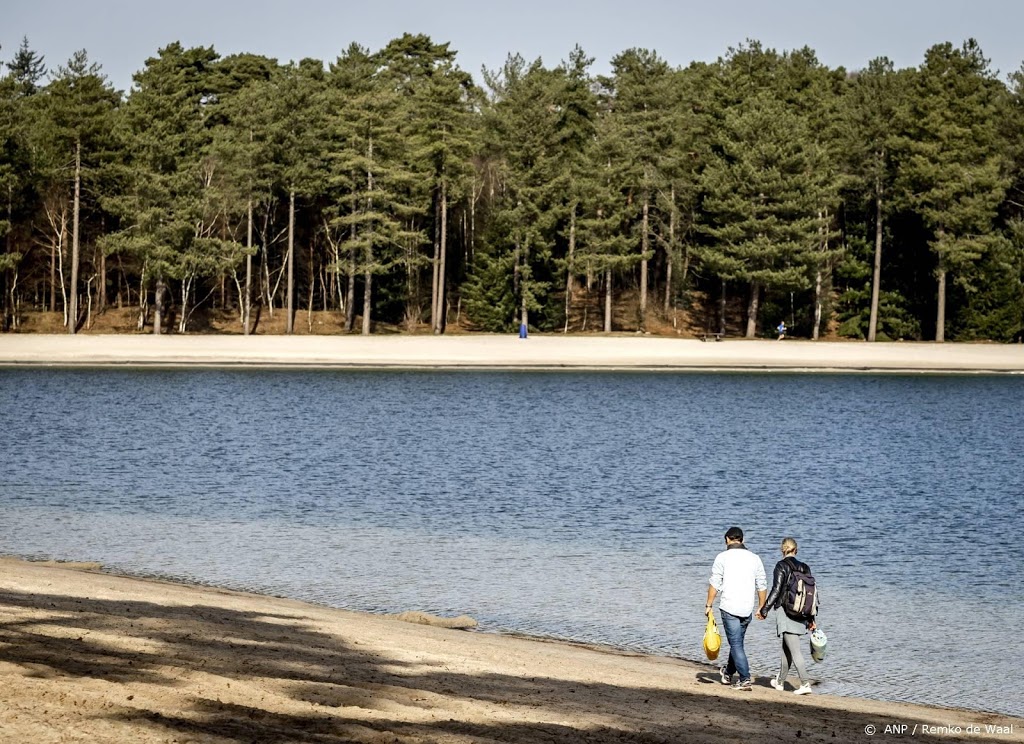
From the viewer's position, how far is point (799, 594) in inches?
512

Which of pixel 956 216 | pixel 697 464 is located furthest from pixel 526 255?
pixel 697 464

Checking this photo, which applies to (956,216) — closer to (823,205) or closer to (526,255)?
(823,205)

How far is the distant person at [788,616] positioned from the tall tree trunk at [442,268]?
72471mm

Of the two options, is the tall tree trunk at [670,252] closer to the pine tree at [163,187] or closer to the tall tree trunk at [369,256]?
the tall tree trunk at [369,256]

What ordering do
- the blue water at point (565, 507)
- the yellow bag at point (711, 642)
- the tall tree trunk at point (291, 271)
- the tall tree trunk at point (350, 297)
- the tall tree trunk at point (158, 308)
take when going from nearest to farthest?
the yellow bag at point (711, 642) < the blue water at point (565, 507) < the tall tree trunk at point (158, 308) < the tall tree trunk at point (291, 271) < the tall tree trunk at point (350, 297)

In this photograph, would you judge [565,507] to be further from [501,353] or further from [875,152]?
[875,152]

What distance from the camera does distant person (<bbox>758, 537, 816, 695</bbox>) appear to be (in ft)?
42.7

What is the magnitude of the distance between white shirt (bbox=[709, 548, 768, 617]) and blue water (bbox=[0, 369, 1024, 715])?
2.12 meters

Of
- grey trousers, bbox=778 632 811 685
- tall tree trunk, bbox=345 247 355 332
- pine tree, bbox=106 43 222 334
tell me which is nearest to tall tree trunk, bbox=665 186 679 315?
tall tree trunk, bbox=345 247 355 332

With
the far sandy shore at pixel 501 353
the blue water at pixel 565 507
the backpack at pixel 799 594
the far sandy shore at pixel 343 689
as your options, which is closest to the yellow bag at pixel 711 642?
the far sandy shore at pixel 343 689

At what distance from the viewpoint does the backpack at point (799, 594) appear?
Answer: 511 inches

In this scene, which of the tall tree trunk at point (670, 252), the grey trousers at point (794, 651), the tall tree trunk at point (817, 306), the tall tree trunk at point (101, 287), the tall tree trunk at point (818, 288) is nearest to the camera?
the grey trousers at point (794, 651)

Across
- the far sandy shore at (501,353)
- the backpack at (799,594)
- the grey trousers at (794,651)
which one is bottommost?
the grey trousers at (794,651)

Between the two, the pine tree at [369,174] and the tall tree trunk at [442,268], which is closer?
the pine tree at [369,174]
